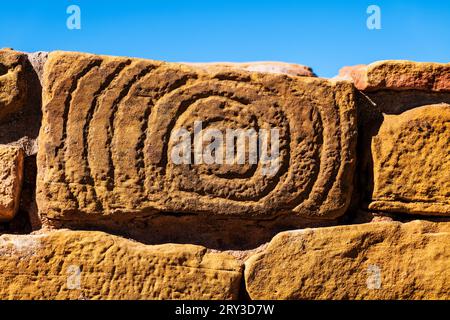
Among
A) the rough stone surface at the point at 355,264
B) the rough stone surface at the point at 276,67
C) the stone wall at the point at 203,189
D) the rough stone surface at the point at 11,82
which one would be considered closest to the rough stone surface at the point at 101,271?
the stone wall at the point at 203,189

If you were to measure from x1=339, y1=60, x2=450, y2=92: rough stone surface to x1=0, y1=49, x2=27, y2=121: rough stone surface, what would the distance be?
96cm

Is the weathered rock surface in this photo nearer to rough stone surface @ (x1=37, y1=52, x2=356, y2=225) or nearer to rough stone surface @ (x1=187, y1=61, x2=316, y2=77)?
Result: rough stone surface @ (x1=37, y1=52, x2=356, y2=225)

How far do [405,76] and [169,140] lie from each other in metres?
0.71

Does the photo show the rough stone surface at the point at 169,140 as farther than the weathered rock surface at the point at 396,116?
No

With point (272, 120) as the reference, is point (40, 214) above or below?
below

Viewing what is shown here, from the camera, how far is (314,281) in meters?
1.53

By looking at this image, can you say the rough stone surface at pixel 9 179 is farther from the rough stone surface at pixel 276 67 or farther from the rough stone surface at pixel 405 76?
the rough stone surface at pixel 405 76

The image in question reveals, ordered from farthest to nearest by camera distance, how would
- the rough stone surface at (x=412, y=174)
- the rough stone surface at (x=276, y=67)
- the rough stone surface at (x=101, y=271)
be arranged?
the rough stone surface at (x=276, y=67) < the rough stone surface at (x=412, y=174) < the rough stone surface at (x=101, y=271)

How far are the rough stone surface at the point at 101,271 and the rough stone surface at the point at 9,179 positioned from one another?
8 cm

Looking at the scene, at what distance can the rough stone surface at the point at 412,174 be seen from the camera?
1611 millimetres

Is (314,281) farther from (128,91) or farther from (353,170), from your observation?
(128,91)
